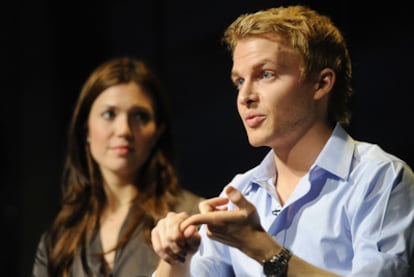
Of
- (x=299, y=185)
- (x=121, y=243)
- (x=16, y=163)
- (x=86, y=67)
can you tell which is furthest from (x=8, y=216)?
(x=299, y=185)

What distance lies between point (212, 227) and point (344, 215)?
315 mm

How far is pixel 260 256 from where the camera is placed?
1.44 m

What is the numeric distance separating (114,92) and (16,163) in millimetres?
817

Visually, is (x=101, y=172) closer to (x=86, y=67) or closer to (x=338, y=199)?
(x=86, y=67)

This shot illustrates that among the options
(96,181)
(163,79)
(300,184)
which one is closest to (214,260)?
(300,184)

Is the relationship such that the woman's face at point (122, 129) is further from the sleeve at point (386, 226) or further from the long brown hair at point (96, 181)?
the sleeve at point (386, 226)

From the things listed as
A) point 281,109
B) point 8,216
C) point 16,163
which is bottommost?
point 8,216

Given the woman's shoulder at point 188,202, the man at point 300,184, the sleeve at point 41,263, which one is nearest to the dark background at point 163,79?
the woman's shoulder at point 188,202

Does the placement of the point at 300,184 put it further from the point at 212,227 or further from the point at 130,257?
the point at 130,257

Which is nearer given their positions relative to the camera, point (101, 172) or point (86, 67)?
point (101, 172)

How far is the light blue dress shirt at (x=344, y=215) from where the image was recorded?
4.78ft

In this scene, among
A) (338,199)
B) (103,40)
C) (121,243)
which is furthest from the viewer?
(103,40)

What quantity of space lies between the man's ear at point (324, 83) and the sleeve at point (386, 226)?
24cm

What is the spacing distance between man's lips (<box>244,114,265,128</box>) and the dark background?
357mm
